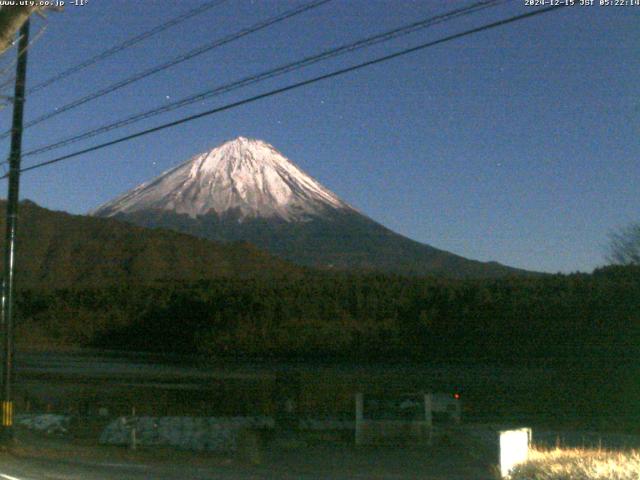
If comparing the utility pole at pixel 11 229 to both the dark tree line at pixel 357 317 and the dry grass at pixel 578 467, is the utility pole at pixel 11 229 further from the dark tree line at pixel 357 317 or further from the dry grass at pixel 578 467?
the dark tree line at pixel 357 317

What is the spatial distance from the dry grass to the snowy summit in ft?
384

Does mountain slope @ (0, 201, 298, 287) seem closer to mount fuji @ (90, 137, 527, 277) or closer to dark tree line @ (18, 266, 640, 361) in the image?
dark tree line @ (18, 266, 640, 361)

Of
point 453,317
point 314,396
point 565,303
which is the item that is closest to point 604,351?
point 565,303

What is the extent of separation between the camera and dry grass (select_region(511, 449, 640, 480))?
9.62m

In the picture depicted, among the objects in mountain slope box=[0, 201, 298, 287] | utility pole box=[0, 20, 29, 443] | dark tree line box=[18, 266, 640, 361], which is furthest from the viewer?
Result: mountain slope box=[0, 201, 298, 287]

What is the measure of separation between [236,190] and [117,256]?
52978 mm

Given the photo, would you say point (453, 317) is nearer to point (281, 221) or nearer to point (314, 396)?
point (314, 396)

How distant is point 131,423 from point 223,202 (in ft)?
379

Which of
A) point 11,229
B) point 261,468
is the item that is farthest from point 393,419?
point 11,229

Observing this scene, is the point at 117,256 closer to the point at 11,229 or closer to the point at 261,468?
the point at 11,229

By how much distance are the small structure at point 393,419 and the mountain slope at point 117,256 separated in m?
60.3

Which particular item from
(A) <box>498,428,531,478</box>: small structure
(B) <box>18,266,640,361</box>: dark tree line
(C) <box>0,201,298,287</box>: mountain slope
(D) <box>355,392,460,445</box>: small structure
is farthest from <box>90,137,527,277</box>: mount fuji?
(A) <box>498,428,531,478</box>: small structure

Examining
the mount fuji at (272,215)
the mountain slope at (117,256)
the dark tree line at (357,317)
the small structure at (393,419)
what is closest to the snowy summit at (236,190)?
the mount fuji at (272,215)

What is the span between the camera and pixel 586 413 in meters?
31.1
